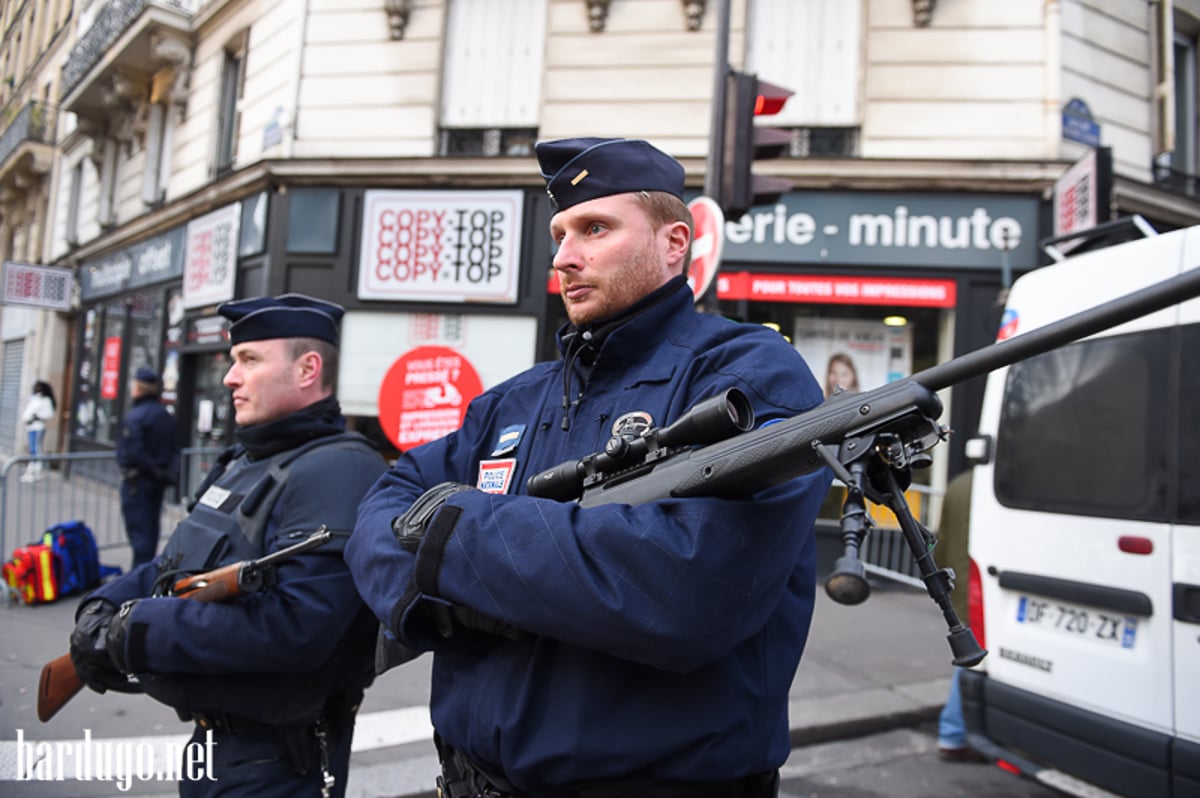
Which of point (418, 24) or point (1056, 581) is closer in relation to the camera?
point (1056, 581)

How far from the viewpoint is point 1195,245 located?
2545mm

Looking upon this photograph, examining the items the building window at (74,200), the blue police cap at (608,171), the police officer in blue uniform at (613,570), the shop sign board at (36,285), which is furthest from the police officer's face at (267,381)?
the building window at (74,200)

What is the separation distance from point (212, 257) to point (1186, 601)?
35.2ft

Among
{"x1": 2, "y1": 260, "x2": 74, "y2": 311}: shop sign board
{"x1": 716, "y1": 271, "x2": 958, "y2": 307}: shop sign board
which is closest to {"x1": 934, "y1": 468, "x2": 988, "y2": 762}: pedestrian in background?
{"x1": 716, "y1": 271, "x2": 958, "y2": 307}: shop sign board

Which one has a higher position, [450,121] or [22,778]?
[450,121]

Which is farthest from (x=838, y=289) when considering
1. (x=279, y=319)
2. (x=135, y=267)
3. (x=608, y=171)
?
(x=135, y=267)

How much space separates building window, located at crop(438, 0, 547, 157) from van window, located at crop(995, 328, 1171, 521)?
6447 millimetres

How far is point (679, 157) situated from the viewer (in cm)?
793

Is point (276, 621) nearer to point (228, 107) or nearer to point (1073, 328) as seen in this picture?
point (1073, 328)

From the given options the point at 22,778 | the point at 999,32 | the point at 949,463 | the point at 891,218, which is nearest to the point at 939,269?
the point at 891,218

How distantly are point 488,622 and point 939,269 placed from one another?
727 centimetres

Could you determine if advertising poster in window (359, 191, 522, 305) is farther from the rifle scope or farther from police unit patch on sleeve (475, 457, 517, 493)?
the rifle scope

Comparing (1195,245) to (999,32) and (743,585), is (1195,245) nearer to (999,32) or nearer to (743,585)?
(743,585)

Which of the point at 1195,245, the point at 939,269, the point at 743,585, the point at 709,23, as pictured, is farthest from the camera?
the point at 709,23
